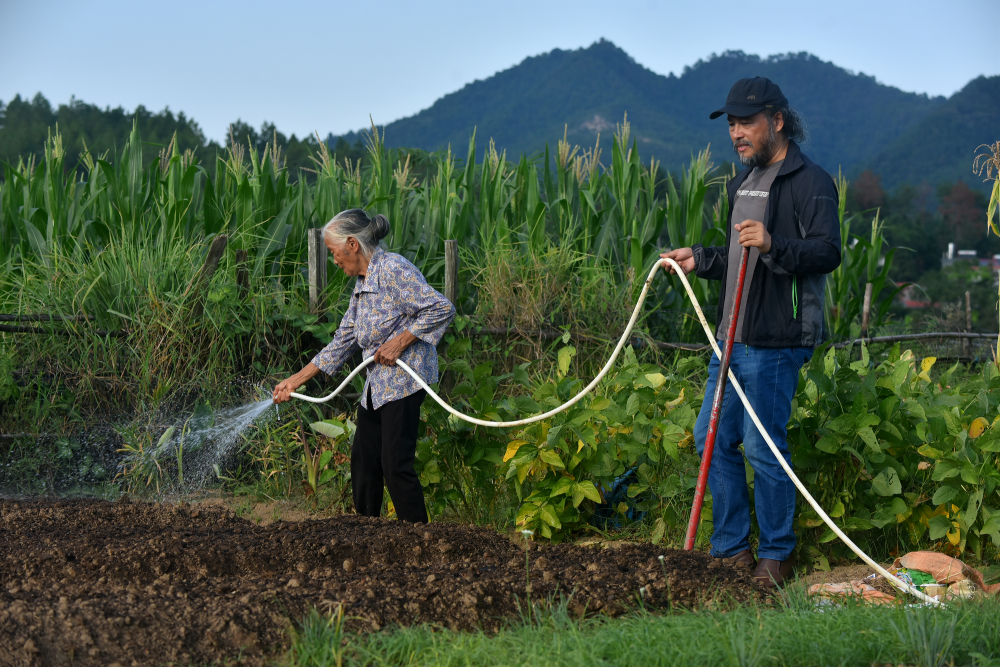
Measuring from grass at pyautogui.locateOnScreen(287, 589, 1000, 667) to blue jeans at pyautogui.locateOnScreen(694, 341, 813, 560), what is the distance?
832 mm

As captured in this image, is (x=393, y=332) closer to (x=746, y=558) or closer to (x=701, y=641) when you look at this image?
(x=746, y=558)

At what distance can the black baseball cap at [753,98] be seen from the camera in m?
3.09

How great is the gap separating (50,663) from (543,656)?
133cm

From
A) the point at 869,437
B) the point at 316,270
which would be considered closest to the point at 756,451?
the point at 869,437

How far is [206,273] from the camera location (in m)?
5.37

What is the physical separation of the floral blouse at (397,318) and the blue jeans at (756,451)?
3.98 ft

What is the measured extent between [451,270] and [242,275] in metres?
1.38

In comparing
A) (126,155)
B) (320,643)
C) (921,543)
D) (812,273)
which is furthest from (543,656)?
(126,155)

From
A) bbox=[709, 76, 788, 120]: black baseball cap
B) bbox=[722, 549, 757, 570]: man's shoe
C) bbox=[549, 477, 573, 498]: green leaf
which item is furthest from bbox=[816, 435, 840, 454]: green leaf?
bbox=[709, 76, 788, 120]: black baseball cap

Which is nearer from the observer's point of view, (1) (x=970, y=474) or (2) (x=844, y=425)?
(1) (x=970, y=474)

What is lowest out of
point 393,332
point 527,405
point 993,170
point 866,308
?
point 527,405

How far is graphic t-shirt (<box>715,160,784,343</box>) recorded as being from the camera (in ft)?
10.4

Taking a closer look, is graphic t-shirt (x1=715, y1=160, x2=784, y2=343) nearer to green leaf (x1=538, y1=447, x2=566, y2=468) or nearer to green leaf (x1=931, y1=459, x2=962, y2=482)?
green leaf (x1=538, y1=447, x2=566, y2=468)

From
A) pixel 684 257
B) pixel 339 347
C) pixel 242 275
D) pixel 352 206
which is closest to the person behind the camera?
pixel 684 257
